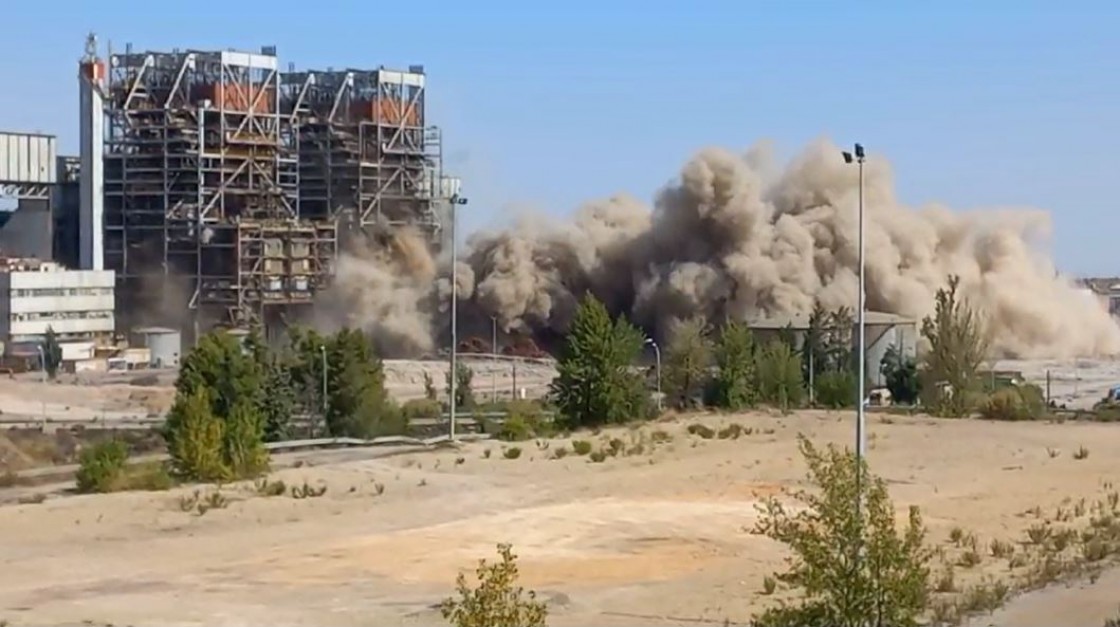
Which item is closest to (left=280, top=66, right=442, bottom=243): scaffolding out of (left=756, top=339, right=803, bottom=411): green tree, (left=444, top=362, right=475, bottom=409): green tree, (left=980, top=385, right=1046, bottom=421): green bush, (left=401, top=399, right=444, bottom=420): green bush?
(left=444, top=362, right=475, bottom=409): green tree

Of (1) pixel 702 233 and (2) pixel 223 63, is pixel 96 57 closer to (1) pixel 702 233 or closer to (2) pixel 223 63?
(2) pixel 223 63

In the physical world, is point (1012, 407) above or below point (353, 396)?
below

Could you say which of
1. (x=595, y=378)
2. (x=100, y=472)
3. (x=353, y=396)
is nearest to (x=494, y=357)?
(x=595, y=378)

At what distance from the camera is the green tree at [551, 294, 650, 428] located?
44500 millimetres

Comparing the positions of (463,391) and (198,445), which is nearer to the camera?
(198,445)

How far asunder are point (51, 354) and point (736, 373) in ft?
122

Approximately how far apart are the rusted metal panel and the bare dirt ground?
4880 cm

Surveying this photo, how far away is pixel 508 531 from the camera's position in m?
26.4

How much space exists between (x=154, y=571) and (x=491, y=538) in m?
5.36

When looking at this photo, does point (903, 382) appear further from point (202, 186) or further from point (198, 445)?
point (202, 186)

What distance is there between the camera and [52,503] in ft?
97.9

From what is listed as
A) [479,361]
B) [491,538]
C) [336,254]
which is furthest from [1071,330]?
[491,538]

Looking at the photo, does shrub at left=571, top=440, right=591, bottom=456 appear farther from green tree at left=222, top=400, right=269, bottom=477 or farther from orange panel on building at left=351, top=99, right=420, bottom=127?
orange panel on building at left=351, top=99, right=420, bottom=127

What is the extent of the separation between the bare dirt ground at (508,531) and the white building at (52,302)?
132 feet
